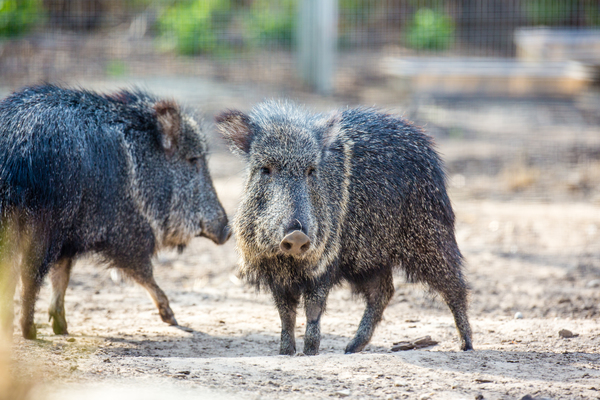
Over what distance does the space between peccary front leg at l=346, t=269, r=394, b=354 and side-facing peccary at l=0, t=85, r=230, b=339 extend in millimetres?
1023

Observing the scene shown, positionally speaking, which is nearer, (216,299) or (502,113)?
(216,299)

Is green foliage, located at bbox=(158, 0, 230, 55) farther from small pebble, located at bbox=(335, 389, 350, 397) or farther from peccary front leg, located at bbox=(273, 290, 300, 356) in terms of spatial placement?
small pebble, located at bbox=(335, 389, 350, 397)

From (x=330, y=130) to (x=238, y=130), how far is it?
498 millimetres

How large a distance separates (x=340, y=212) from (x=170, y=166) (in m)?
1.27

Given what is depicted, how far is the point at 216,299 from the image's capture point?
16.0 feet

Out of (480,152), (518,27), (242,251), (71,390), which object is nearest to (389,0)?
(518,27)

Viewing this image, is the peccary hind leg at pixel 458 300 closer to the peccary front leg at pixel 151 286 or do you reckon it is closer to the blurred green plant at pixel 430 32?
the peccary front leg at pixel 151 286

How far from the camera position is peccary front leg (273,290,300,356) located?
3.61m

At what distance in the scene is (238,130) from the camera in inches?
144

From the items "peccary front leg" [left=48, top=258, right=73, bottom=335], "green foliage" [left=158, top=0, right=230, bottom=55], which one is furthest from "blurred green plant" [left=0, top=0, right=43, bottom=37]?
"peccary front leg" [left=48, top=258, right=73, bottom=335]

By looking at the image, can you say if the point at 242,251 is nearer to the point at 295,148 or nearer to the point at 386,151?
the point at 295,148

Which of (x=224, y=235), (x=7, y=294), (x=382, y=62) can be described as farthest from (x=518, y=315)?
(x=382, y=62)

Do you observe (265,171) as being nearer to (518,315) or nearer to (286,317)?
(286,317)

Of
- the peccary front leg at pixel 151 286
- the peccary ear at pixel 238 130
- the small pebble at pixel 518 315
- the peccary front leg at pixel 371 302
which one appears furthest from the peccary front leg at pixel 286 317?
the small pebble at pixel 518 315
